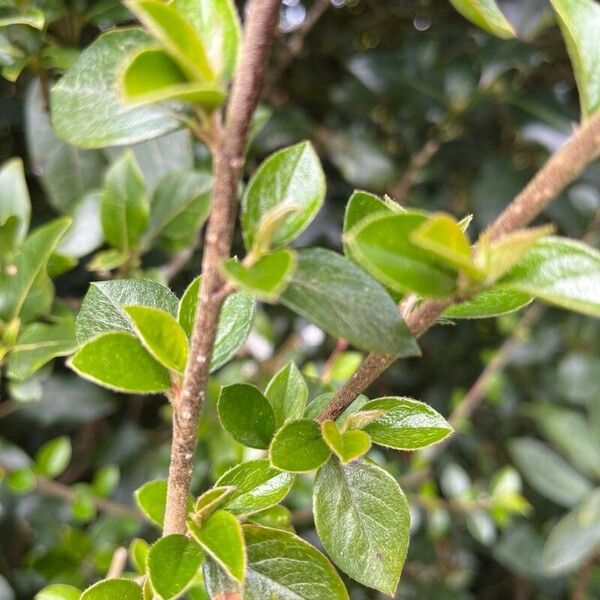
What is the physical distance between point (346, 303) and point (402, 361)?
0.98 meters

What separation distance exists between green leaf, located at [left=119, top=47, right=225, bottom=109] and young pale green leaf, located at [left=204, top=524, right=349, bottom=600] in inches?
9.3

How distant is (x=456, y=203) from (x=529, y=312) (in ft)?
0.78

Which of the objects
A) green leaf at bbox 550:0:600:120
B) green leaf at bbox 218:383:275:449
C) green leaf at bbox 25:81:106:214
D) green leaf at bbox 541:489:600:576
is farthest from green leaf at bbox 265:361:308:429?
green leaf at bbox 541:489:600:576

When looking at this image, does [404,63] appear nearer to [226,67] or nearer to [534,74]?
[534,74]

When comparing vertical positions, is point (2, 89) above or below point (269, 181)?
below

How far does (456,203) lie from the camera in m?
1.20

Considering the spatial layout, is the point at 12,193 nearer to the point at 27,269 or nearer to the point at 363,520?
the point at 27,269

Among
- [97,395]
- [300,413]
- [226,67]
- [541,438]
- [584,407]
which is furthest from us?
[541,438]

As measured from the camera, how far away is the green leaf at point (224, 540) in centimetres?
30

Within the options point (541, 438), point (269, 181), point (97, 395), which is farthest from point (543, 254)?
point (541, 438)

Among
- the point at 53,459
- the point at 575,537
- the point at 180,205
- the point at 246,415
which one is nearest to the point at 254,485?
the point at 246,415

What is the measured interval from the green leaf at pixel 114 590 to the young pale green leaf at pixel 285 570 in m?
0.06

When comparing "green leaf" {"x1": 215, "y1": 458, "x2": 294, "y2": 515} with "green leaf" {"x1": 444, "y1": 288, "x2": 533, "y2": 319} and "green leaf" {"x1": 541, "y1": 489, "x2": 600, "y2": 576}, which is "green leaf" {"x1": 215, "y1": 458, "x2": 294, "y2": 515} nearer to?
"green leaf" {"x1": 444, "y1": 288, "x2": 533, "y2": 319}

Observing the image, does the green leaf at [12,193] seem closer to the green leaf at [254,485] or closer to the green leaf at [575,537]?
the green leaf at [254,485]
